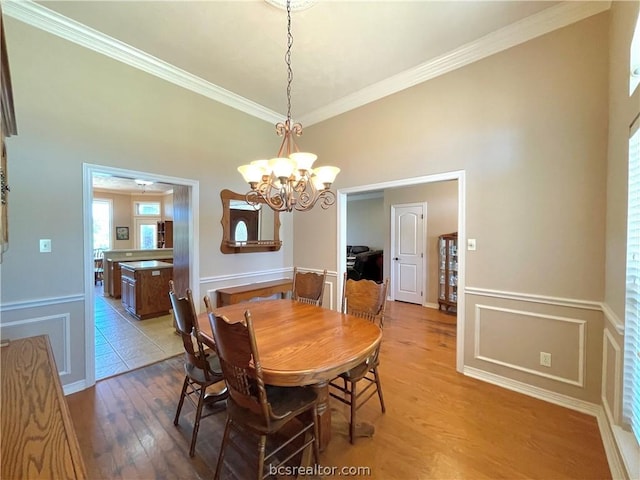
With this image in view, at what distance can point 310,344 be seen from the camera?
5.54 feet

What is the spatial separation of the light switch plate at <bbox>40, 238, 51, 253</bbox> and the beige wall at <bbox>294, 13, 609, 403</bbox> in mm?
3571

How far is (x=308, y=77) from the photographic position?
3158 mm

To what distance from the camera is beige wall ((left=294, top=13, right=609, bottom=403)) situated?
2.15 metres

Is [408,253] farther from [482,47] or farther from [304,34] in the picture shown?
[304,34]

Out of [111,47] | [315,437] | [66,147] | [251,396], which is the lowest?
[315,437]

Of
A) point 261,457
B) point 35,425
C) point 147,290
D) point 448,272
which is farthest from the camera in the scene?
point 448,272

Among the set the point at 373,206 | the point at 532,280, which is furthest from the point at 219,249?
Answer: the point at 373,206

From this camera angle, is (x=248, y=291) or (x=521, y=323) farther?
(x=248, y=291)

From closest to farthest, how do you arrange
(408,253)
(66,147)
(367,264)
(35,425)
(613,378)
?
(35,425), (613,378), (66,147), (408,253), (367,264)

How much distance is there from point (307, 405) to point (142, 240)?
976cm

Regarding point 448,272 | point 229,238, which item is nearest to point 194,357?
point 229,238

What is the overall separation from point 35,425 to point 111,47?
3134 millimetres

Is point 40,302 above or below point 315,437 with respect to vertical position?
above

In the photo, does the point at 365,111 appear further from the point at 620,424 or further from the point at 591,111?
the point at 620,424
